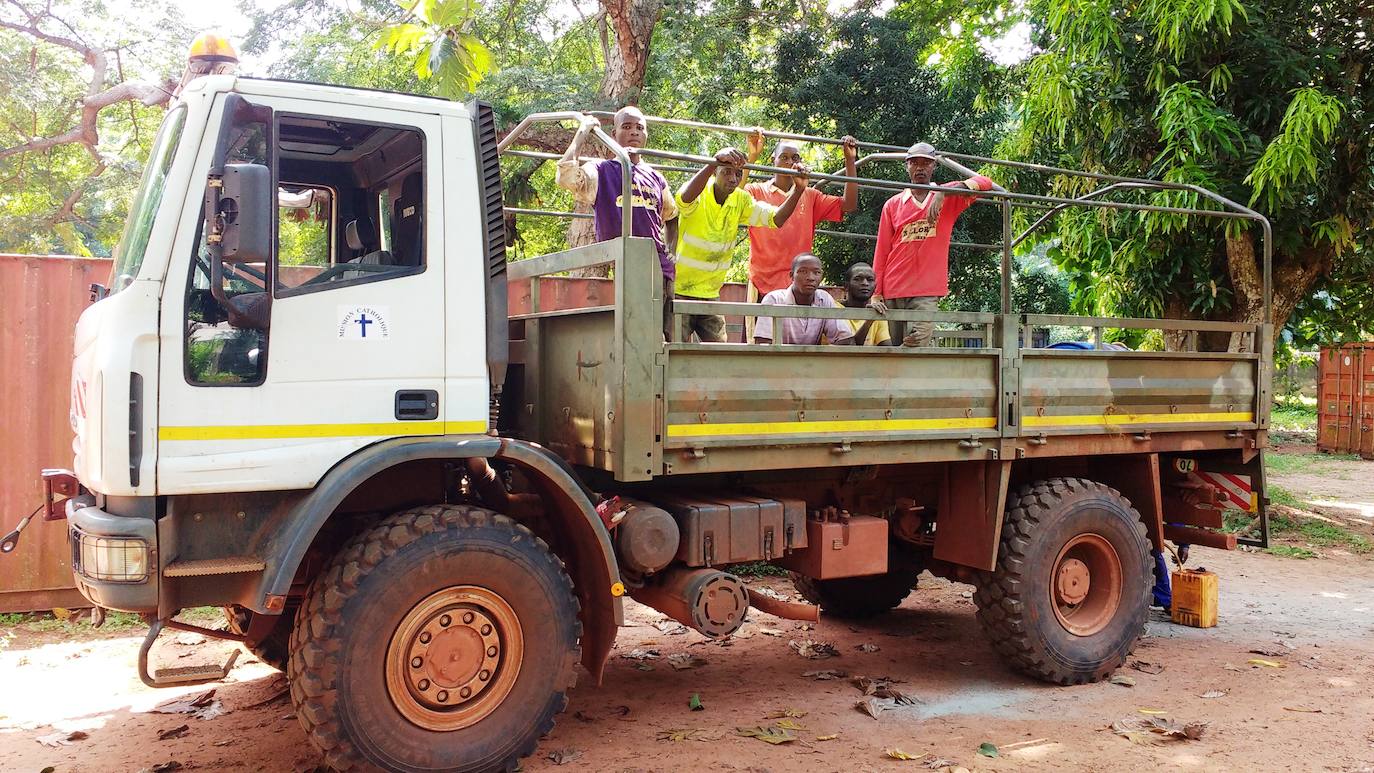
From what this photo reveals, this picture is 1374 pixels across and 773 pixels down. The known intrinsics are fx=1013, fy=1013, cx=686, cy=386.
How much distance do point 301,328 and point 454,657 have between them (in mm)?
1384

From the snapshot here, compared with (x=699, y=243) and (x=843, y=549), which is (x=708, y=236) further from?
(x=843, y=549)

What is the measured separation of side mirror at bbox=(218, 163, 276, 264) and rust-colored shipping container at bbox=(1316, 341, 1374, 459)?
18021mm

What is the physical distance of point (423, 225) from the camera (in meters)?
3.96

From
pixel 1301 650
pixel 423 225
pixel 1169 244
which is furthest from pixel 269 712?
pixel 1169 244

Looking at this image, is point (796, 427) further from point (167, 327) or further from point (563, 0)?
point (563, 0)

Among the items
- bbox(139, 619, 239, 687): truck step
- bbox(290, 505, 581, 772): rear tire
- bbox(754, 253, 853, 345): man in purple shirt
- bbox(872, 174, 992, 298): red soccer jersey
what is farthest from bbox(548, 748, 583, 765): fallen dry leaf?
bbox(872, 174, 992, 298): red soccer jersey

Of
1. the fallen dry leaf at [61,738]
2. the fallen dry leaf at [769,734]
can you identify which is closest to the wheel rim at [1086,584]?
the fallen dry leaf at [769,734]

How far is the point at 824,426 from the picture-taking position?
4.66m

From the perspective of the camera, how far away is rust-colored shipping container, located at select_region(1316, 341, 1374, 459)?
17.2 meters

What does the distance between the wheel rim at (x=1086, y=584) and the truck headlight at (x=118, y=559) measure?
14.5 feet

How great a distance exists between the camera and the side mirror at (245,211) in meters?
3.35

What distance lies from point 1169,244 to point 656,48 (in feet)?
24.7

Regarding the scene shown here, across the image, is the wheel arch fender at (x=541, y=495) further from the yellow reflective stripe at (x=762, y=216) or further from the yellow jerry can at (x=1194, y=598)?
the yellow jerry can at (x=1194, y=598)

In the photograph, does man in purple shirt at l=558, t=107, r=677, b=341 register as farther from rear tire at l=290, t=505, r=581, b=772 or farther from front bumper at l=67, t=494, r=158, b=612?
front bumper at l=67, t=494, r=158, b=612
